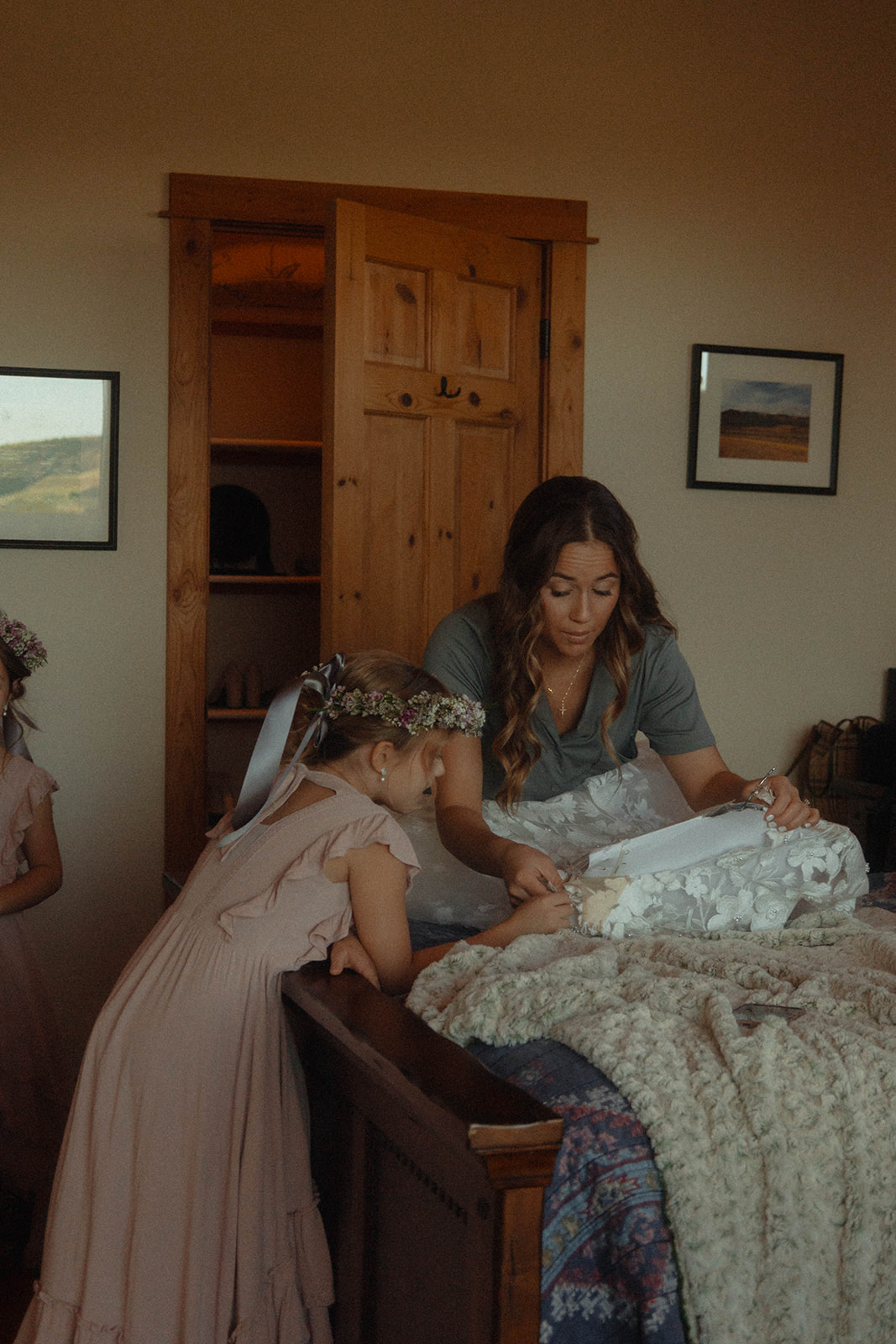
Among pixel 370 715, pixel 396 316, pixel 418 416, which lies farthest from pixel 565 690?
pixel 396 316

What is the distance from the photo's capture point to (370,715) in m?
1.73

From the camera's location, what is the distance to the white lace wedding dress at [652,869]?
178cm

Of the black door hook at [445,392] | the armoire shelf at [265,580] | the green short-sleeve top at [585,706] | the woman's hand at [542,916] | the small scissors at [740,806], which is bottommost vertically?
the woman's hand at [542,916]

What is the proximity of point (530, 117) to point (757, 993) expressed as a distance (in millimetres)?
2646

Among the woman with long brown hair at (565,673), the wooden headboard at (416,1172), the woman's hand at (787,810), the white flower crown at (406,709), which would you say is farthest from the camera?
the woman with long brown hair at (565,673)

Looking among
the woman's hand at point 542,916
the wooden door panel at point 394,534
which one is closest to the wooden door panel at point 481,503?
the wooden door panel at point 394,534

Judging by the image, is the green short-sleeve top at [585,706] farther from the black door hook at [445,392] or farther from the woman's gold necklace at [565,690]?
the black door hook at [445,392]

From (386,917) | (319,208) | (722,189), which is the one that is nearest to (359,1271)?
(386,917)

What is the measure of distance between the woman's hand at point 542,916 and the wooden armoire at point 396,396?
131 centimetres

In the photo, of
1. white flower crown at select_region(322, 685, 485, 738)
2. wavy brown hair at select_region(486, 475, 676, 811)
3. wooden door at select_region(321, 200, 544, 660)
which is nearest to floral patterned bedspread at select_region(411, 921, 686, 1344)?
white flower crown at select_region(322, 685, 485, 738)

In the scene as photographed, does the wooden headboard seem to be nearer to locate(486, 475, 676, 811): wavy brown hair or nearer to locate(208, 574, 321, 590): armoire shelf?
locate(486, 475, 676, 811): wavy brown hair

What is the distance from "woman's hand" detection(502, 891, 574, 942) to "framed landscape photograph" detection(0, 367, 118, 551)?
182cm

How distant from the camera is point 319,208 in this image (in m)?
3.10

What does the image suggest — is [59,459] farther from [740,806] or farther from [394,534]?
[740,806]
